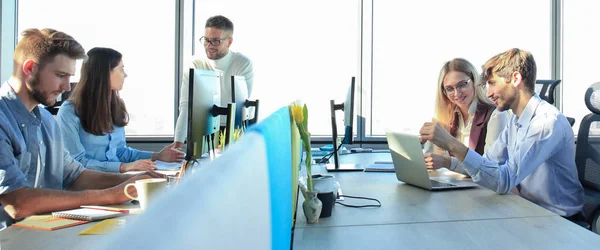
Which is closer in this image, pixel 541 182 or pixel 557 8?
pixel 541 182

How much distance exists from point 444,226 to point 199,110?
3.12 feet

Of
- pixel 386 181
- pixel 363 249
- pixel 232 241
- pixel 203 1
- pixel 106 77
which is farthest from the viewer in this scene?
pixel 203 1

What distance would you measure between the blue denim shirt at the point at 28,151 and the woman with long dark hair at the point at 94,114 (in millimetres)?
444

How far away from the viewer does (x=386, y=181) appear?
2.43 meters

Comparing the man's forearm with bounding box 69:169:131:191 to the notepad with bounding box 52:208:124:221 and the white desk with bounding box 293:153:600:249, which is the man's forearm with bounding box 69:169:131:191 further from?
the white desk with bounding box 293:153:600:249

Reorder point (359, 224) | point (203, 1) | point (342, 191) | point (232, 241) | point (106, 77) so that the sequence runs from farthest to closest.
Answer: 1. point (203, 1)
2. point (106, 77)
3. point (342, 191)
4. point (359, 224)
5. point (232, 241)

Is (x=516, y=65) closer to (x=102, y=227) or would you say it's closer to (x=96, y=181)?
Answer: (x=102, y=227)

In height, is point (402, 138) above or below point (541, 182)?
above

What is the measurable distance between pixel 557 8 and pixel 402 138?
402 cm

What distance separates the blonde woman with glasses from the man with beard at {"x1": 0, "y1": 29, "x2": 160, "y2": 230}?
172 cm

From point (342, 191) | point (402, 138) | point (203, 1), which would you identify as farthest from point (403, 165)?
point (203, 1)

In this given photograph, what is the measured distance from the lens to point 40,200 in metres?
1.73

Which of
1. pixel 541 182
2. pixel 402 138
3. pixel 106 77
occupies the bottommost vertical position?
pixel 541 182

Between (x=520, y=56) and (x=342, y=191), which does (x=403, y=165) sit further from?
(x=520, y=56)
